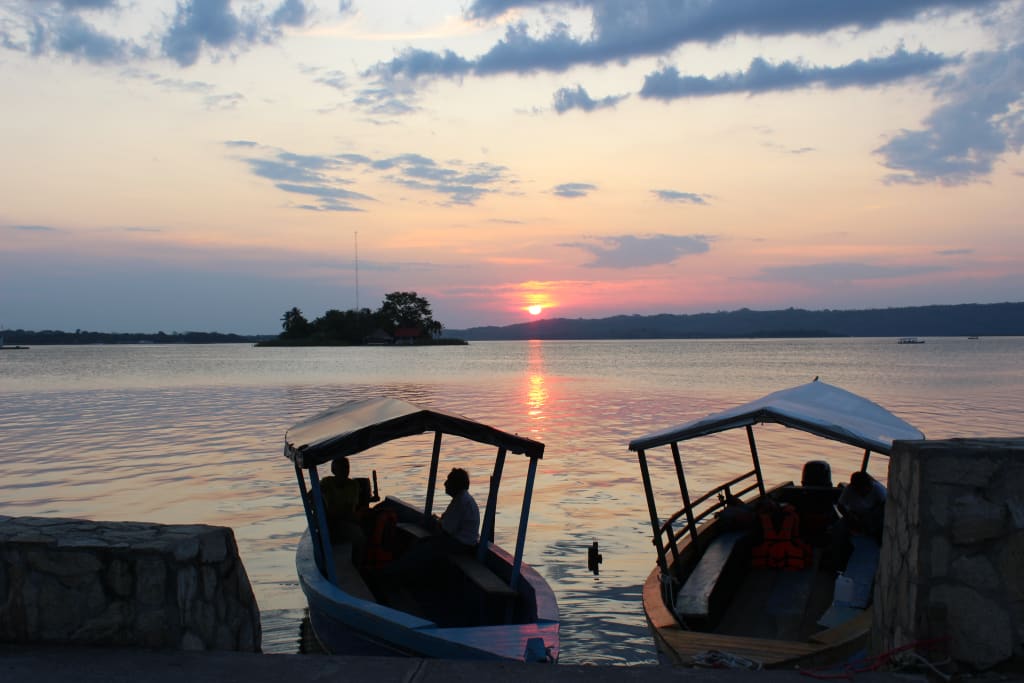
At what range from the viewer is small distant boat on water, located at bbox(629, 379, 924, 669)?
294 inches

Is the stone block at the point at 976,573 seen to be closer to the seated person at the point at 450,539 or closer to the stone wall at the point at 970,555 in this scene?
the stone wall at the point at 970,555

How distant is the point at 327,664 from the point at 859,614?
5.43m

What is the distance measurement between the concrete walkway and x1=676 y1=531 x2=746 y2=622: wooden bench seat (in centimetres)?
406

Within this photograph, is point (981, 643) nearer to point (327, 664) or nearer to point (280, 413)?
point (327, 664)

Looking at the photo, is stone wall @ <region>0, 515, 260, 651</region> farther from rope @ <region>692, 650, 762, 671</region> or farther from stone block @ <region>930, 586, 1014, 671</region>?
stone block @ <region>930, 586, 1014, 671</region>

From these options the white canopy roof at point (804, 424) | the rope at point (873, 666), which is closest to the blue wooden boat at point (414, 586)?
the white canopy roof at point (804, 424)

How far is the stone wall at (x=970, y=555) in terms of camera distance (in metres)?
4.60

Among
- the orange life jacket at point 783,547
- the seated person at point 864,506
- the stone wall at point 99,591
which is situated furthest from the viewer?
the seated person at point 864,506

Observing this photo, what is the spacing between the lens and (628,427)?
108 feet

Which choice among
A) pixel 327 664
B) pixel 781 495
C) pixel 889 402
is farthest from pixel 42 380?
pixel 327 664

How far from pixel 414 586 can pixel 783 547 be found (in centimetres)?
461

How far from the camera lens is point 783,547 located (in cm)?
1049

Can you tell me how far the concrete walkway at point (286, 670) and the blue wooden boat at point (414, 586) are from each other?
1.96 metres

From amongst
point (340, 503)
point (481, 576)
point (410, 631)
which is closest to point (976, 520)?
point (410, 631)
